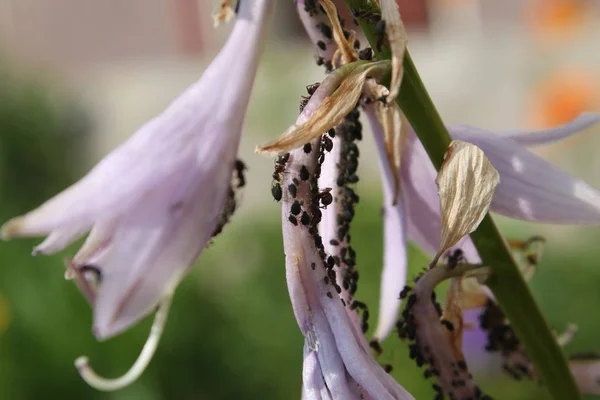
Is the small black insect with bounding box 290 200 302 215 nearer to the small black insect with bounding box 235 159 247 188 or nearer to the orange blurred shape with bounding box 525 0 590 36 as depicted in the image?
the small black insect with bounding box 235 159 247 188

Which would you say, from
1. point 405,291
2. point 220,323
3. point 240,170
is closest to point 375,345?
point 405,291

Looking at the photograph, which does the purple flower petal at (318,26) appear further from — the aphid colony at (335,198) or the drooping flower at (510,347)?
the drooping flower at (510,347)

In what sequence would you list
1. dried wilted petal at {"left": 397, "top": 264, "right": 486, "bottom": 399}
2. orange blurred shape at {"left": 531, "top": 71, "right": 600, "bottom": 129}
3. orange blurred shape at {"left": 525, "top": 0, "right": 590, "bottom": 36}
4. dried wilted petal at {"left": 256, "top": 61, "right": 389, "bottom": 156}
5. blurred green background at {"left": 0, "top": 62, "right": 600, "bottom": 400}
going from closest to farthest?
dried wilted petal at {"left": 256, "top": 61, "right": 389, "bottom": 156}
dried wilted petal at {"left": 397, "top": 264, "right": 486, "bottom": 399}
blurred green background at {"left": 0, "top": 62, "right": 600, "bottom": 400}
orange blurred shape at {"left": 531, "top": 71, "right": 600, "bottom": 129}
orange blurred shape at {"left": 525, "top": 0, "right": 590, "bottom": 36}

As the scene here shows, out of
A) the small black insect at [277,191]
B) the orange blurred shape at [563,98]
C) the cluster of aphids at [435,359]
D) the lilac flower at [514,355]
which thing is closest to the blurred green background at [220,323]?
the orange blurred shape at [563,98]

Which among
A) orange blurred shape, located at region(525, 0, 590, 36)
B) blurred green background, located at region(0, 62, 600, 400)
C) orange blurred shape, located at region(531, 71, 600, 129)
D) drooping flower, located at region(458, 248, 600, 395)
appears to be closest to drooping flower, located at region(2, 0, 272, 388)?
drooping flower, located at region(458, 248, 600, 395)

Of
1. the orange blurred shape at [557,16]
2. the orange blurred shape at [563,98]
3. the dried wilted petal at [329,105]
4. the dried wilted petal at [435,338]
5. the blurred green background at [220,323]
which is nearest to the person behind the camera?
the dried wilted petal at [329,105]

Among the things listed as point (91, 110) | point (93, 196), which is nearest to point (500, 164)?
point (93, 196)
